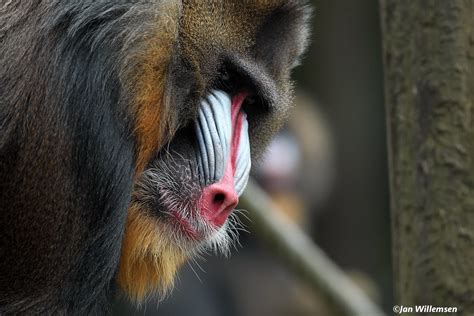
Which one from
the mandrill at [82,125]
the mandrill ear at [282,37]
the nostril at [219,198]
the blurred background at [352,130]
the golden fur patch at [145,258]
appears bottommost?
the blurred background at [352,130]

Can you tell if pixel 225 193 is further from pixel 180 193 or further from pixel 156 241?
pixel 156 241

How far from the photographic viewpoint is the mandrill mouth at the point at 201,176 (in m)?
3.34

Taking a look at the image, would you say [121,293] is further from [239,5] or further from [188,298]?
[188,298]

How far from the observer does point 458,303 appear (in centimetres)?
299

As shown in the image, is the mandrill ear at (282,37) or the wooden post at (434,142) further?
the mandrill ear at (282,37)

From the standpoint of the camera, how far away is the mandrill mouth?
3342 mm

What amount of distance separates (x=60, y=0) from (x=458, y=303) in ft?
4.66

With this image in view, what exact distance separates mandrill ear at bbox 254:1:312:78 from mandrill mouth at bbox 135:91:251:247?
0.27 meters

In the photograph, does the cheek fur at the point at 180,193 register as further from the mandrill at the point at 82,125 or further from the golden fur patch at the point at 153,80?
the golden fur patch at the point at 153,80

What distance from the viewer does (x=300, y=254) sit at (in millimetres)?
4973

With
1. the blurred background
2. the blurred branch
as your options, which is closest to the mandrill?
the blurred branch

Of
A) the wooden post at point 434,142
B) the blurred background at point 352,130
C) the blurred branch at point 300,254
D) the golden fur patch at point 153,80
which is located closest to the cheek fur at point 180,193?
the golden fur patch at point 153,80

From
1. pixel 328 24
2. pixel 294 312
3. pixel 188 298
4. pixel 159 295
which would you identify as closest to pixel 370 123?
pixel 328 24

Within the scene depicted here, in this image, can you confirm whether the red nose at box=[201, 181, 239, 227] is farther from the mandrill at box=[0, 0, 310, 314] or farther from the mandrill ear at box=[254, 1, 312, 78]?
the mandrill ear at box=[254, 1, 312, 78]
